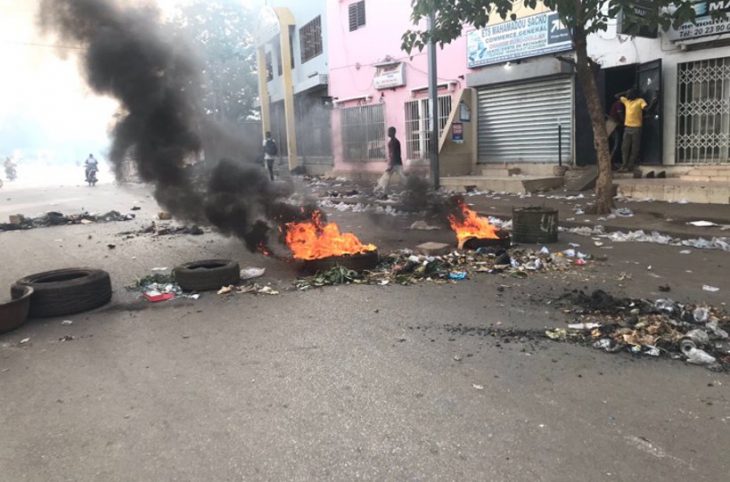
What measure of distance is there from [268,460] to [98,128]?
7439mm

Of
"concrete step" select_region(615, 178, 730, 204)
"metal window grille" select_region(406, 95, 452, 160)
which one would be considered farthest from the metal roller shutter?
"concrete step" select_region(615, 178, 730, 204)

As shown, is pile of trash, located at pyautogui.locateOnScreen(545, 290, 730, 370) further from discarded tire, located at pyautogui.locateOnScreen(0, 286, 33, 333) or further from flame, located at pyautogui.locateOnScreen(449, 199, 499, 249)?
discarded tire, located at pyautogui.locateOnScreen(0, 286, 33, 333)

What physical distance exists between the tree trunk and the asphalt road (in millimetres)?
4443

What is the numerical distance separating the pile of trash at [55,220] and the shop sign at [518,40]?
1044cm

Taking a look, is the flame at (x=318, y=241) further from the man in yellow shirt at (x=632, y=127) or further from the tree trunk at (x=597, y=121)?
the man in yellow shirt at (x=632, y=127)

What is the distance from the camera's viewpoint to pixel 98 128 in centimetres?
878

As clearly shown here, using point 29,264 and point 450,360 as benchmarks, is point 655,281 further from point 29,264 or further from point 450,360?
point 29,264

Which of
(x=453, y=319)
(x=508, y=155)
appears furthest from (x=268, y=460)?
(x=508, y=155)

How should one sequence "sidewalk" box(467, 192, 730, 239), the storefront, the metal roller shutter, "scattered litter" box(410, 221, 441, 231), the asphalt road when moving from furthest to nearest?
1. the metal roller shutter
2. the storefront
3. "scattered litter" box(410, 221, 441, 231)
4. "sidewalk" box(467, 192, 730, 239)
5. the asphalt road

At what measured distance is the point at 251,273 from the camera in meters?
7.09

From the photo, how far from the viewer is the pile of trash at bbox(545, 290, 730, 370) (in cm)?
410

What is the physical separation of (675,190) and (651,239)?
3.29m

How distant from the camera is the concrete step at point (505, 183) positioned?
553 inches

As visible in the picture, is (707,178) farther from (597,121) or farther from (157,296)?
(157,296)
